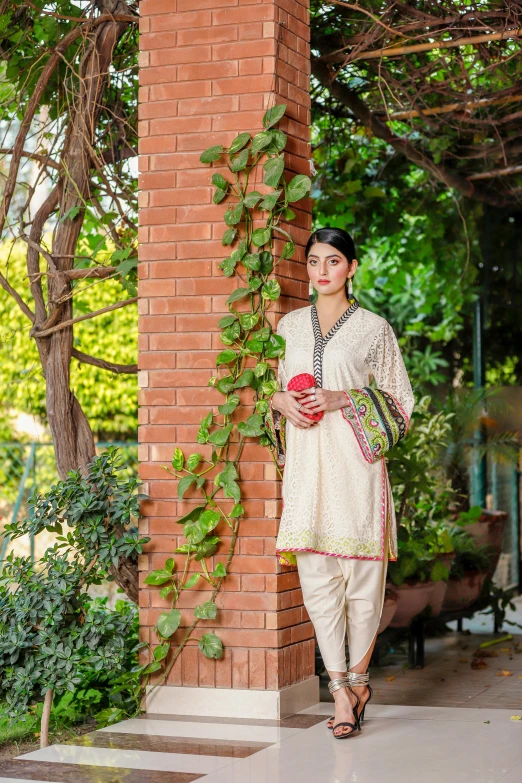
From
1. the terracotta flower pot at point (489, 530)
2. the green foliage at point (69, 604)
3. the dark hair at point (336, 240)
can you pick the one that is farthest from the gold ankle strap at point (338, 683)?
the terracotta flower pot at point (489, 530)

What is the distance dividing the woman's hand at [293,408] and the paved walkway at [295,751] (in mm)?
1035

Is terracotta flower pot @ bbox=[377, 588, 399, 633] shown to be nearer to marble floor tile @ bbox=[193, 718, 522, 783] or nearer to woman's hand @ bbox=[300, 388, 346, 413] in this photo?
marble floor tile @ bbox=[193, 718, 522, 783]

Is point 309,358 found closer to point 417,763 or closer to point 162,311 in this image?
point 162,311

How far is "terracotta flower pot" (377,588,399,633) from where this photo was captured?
517cm

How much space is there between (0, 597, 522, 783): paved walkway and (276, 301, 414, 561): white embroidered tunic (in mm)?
606

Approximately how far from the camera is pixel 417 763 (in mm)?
3271

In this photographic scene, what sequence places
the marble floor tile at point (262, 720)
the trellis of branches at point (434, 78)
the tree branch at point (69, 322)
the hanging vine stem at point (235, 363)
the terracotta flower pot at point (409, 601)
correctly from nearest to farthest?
1. the marble floor tile at point (262, 720)
2. the hanging vine stem at point (235, 363)
3. the tree branch at point (69, 322)
4. the trellis of branches at point (434, 78)
5. the terracotta flower pot at point (409, 601)

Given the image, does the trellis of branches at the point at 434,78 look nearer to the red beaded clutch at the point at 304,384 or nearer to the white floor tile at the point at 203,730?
the red beaded clutch at the point at 304,384

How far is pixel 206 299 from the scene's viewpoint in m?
4.12

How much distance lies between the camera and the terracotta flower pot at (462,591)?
20.6 feet

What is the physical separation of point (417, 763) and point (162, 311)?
6.17 feet

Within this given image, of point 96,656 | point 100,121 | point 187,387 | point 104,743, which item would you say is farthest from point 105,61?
point 104,743

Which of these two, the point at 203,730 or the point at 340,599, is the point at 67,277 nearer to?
the point at 340,599

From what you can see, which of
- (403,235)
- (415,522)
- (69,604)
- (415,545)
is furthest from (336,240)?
(403,235)
